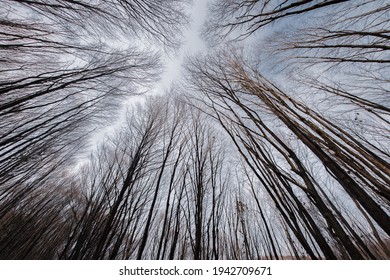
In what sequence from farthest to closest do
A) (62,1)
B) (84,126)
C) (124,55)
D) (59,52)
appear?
1. (84,126)
2. (124,55)
3. (59,52)
4. (62,1)

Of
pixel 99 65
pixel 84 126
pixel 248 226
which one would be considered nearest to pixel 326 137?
pixel 248 226

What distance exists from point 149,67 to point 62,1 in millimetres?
1868

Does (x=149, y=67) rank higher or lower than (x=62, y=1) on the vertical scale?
higher

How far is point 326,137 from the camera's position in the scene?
124cm

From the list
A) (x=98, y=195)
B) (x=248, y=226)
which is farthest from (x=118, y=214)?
(x=248, y=226)

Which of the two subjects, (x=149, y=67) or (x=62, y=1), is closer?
(x=62, y=1)

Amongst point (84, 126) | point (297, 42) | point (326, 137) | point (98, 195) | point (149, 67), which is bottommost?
point (326, 137)

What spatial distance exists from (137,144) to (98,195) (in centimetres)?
158

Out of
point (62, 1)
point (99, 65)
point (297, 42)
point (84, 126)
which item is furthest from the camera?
point (84, 126)
